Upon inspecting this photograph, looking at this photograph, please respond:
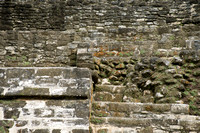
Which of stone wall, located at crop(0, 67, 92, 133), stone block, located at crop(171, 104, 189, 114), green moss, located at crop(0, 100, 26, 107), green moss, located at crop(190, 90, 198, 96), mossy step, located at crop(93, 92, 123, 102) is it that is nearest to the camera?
stone wall, located at crop(0, 67, 92, 133)

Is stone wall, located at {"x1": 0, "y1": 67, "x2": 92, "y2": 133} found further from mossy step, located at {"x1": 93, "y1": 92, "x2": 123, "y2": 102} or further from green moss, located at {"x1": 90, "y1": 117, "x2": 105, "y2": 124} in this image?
mossy step, located at {"x1": 93, "y1": 92, "x2": 123, "y2": 102}

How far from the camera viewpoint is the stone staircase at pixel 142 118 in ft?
7.94

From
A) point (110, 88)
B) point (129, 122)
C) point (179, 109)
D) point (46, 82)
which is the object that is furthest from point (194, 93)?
point (46, 82)

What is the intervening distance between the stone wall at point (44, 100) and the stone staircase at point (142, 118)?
37cm

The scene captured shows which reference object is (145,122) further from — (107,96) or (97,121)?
(107,96)

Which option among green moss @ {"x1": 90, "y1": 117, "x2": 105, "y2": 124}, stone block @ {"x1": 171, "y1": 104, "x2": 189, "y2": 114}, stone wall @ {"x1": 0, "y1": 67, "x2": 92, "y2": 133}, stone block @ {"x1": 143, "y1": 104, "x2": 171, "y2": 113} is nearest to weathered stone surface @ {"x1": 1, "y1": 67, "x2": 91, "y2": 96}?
stone wall @ {"x1": 0, "y1": 67, "x2": 92, "y2": 133}

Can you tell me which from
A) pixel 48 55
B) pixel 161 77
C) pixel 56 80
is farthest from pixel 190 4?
pixel 56 80

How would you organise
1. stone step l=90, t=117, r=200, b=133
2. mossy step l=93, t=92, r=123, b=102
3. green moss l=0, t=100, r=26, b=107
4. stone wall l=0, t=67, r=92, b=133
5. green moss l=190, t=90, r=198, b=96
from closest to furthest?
stone wall l=0, t=67, r=92, b=133 < green moss l=0, t=100, r=26, b=107 < stone step l=90, t=117, r=200, b=133 < green moss l=190, t=90, r=198, b=96 < mossy step l=93, t=92, r=123, b=102

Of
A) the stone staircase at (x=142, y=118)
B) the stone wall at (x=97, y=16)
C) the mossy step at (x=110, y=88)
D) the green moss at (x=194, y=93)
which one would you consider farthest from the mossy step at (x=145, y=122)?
the stone wall at (x=97, y=16)

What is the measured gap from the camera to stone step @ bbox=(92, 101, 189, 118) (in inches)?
104

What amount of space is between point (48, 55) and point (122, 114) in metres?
2.74

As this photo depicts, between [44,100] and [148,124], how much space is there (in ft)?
4.21

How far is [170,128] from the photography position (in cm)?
243

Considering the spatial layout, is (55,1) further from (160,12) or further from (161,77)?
(161,77)
